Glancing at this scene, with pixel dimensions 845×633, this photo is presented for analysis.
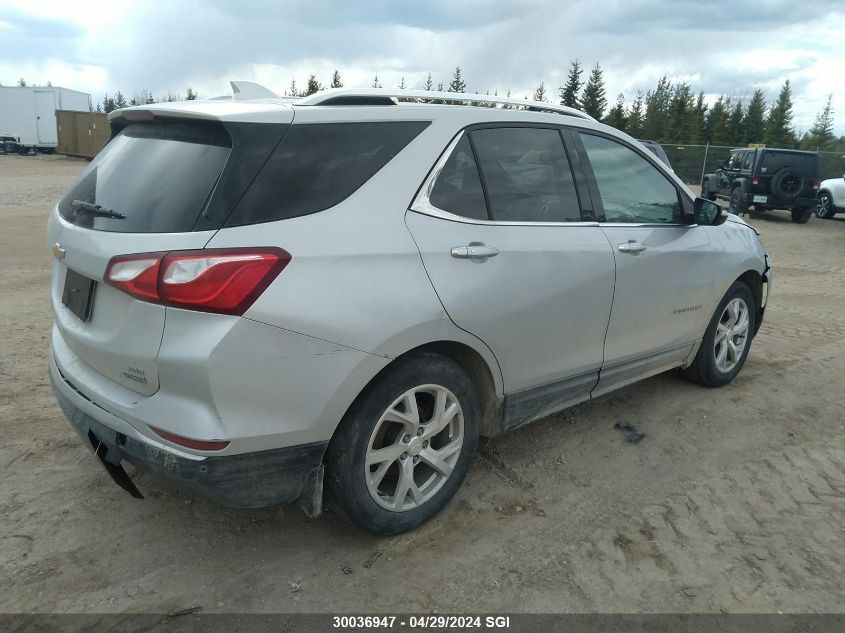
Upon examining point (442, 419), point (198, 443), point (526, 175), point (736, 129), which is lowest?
point (442, 419)

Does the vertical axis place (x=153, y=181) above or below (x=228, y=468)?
above

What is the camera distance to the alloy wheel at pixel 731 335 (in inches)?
193

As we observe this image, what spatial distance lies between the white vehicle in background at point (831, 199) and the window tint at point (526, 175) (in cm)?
1898

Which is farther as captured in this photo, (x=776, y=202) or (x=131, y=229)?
(x=776, y=202)

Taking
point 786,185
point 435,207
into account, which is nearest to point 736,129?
point 786,185

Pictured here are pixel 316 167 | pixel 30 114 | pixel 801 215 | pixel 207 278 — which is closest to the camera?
pixel 207 278

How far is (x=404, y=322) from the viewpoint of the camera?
2.72 metres

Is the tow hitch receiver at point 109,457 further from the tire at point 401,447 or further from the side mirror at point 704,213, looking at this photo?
the side mirror at point 704,213

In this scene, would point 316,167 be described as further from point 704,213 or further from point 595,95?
point 595,95

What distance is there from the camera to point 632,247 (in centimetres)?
383

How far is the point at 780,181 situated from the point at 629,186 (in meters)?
16.2

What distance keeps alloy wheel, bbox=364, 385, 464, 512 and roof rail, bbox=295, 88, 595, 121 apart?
4.06ft

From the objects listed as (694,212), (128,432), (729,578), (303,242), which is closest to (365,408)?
(303,242)

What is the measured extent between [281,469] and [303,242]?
2.76ft
